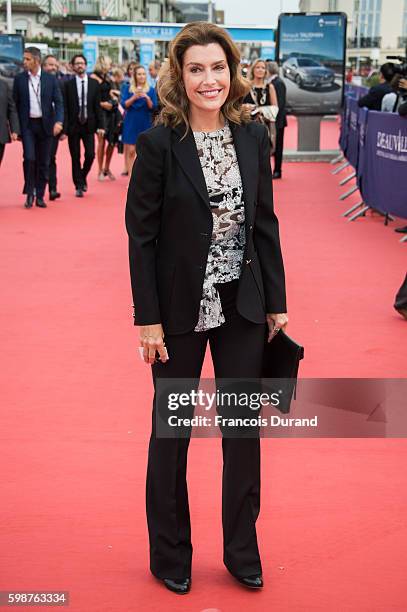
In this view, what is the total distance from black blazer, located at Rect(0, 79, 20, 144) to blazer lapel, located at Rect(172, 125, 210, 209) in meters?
11.2

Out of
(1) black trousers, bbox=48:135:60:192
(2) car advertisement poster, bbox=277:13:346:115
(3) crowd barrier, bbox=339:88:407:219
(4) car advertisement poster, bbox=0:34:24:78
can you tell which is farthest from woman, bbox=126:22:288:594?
(4) car advertisement poster, bbox=0:34:24:78

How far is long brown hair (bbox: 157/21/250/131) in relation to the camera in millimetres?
3619

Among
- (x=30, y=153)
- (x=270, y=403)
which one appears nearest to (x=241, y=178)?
(x=270, y=403)

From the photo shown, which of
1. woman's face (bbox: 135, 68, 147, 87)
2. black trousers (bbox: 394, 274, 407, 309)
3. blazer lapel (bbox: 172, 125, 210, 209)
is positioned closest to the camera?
blazer lapel (bbox: 172, 125, 210, 209)

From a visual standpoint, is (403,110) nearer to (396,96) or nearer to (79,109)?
(396,96)

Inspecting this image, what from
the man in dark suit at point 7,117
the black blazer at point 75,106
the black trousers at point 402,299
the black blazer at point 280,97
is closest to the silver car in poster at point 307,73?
the black blazer at point 280,97

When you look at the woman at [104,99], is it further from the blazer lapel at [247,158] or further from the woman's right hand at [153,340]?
the woman's right hand at [153,340]

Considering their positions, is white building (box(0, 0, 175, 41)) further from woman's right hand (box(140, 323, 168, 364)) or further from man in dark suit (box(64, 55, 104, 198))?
woman's right hand (box(140, 323, 168, 364))

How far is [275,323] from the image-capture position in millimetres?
3809

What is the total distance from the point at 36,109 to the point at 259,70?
3.55 metres

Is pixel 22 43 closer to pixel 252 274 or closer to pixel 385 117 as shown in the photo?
pixel 385 117

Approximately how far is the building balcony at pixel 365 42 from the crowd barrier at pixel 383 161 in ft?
285

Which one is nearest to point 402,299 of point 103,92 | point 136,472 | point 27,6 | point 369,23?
point 136,472

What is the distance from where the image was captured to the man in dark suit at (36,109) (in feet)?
47.9
